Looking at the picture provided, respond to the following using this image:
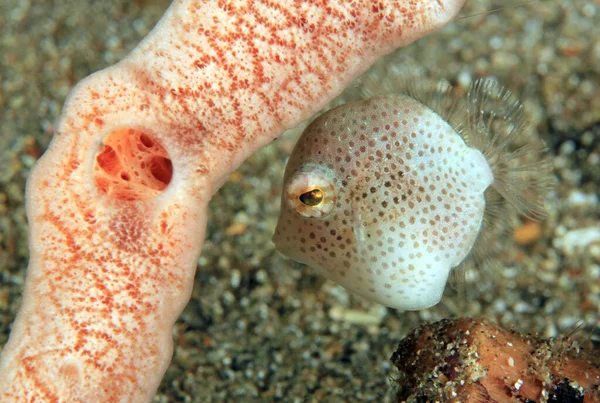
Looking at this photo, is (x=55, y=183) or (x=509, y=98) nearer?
(x=55, y=183)

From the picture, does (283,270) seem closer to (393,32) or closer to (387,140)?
(387,140)

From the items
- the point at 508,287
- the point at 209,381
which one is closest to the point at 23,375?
the point at 209,381

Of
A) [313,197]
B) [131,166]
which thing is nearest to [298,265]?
[313,197]

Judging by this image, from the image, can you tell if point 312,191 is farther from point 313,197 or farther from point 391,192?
point 391,192

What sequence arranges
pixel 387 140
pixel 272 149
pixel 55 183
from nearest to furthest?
pixel 55 183, pixel 387 140, pixel 272 149

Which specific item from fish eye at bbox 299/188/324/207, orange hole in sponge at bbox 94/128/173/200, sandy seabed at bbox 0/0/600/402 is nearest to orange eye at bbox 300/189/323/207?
fish eye at bbox 299/188/324/207

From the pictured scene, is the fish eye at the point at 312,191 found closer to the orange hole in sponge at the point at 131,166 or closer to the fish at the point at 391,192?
the fish at the point at 391,192
